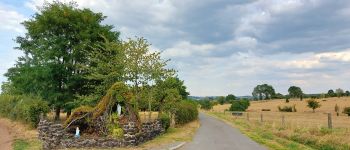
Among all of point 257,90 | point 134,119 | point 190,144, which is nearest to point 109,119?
point 134,119

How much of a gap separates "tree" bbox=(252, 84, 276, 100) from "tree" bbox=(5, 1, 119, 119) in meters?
127

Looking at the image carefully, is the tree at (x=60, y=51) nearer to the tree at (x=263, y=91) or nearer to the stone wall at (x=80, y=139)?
the stone wall at (x=80, y=139)

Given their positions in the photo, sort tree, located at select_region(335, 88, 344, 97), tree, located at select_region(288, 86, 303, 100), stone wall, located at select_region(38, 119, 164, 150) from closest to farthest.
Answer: stone wall, located at select_region(38, 119, 164, 150), tree, located at select_region(335, 88, 344, 97), tree, located at select_region(288, 86, 303, 100)

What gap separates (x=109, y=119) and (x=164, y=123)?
708 cm

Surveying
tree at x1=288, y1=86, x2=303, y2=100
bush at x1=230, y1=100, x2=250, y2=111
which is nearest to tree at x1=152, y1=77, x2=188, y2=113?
bush at x1=230, y1=100, x2=250, y2=111

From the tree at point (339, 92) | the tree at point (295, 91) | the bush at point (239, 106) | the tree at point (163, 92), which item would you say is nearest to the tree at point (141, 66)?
the tree at point (163, 92)

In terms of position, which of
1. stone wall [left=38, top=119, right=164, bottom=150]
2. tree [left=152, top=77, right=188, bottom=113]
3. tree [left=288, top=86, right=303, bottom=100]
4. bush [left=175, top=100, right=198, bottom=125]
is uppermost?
tree [left=288, top=86, right=303, bottom=100]

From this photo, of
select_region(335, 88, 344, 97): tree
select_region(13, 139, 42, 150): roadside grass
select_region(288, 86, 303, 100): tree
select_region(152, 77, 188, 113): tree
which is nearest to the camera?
select_region(13, 139, 42, 150): roadside grass

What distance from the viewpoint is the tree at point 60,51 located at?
31.5 meters

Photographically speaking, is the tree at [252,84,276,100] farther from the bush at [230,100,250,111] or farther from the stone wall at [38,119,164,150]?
the stone wall at [38,119,164,150]

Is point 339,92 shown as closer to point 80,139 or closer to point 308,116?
point 308,116

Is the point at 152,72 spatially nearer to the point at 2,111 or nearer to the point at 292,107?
the point at 2,111

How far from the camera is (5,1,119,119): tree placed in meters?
Answer: 31.5

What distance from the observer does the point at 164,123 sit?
2750cm
